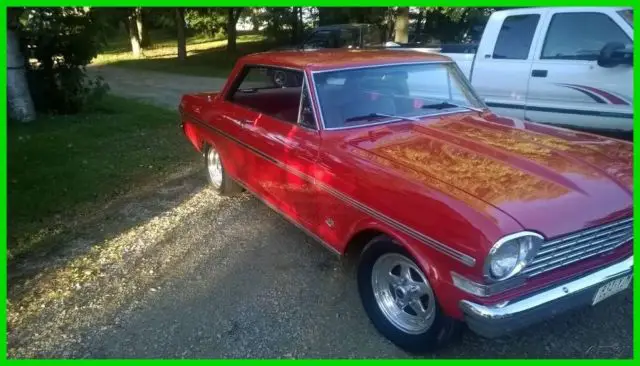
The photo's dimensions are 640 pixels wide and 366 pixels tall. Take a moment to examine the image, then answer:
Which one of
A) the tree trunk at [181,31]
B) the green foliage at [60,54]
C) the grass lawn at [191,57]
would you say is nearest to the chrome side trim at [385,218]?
the green foliage at [60,54]

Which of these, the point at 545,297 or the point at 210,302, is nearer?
the point at 545,297

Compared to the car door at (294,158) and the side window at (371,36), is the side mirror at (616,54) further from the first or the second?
the side window at (371,36)

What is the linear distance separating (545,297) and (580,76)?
4.23 m

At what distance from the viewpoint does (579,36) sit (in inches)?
231

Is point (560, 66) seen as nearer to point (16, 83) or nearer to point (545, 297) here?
point (545, 297)

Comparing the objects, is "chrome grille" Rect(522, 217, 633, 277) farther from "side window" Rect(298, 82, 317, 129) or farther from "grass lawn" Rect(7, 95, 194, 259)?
"grass lawn" Rect(7, 95, 194, 259)

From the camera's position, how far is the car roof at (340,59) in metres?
3.88

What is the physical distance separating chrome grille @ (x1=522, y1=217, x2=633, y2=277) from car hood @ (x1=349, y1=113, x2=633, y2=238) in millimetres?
62

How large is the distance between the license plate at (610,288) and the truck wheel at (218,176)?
348 centimetres

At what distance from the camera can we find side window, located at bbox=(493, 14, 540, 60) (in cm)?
625

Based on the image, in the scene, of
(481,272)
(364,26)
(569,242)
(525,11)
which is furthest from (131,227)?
(364,26)

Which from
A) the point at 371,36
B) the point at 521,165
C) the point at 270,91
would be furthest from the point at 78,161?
the point at 371,36

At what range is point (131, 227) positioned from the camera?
472 cm

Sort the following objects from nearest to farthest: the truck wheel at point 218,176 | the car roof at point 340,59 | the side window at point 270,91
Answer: the car roof at point 340,59
the side window at point 270,91
the truck wheel at point 218,176
